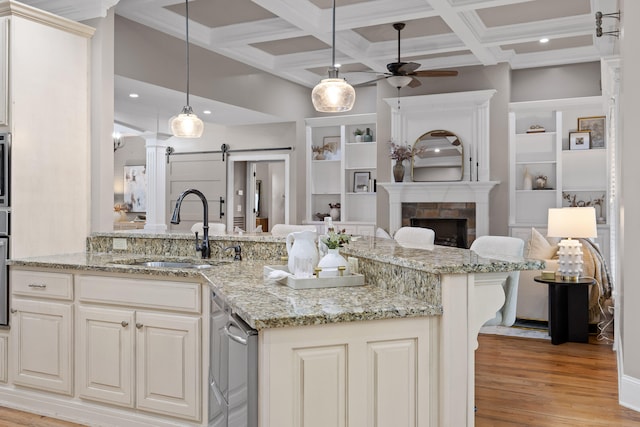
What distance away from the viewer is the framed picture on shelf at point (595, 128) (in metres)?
7.33

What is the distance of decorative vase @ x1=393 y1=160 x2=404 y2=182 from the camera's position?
24.8ft

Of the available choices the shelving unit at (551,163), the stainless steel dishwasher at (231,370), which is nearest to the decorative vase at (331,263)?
the stainless steel dishwasher at (231,370)

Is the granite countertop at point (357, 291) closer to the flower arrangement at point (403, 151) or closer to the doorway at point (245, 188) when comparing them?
the flower arrangement at point (403, 151)

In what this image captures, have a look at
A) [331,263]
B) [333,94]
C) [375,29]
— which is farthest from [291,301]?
[375,29]

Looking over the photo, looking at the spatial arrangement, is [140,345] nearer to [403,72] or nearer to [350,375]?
[350,375]

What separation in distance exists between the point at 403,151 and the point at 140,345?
210 inches

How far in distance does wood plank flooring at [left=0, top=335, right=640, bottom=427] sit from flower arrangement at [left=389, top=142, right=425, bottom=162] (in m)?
3.42

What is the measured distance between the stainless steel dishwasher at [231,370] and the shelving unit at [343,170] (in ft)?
19.8

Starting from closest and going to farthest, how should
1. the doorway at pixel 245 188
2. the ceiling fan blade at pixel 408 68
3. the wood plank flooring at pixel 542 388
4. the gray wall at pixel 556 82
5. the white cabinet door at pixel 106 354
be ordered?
the white cabinet door at pixel 106 354, the wood plank flooring at pixel 542 388, the ceiling fan blade at pixel 408 68, the gray wall at pixel 556 82, the doorway at pixel 245 188

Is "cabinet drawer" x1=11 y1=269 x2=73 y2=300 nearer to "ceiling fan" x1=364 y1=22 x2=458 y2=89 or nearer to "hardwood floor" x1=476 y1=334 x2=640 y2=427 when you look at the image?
"hardwood floor" x1=476 y1=334 x2=640 y2=427

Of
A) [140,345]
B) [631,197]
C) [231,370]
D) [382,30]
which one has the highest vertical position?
[382,30]

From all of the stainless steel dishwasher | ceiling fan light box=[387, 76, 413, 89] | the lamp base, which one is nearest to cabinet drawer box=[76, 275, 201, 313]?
the stainless steel dishwasher

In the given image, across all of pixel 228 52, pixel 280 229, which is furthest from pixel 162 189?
pixel 280 229

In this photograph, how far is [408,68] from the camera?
5.79 m
